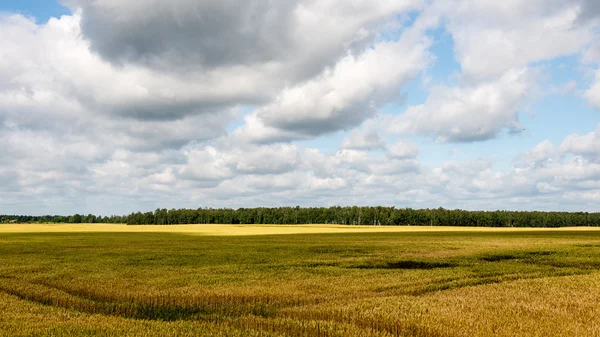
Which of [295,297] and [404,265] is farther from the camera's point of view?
[404,265]

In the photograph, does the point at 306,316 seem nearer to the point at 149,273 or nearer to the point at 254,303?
the point at 254,303

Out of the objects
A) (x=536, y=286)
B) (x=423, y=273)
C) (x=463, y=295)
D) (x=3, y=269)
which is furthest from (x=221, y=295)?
(x=3, y=269)

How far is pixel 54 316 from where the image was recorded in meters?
16.9

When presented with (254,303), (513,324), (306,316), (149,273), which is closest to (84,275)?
(149,273)

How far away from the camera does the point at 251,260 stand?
1470 inches

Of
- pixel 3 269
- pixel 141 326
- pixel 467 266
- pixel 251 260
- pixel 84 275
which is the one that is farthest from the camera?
pixel 251 260

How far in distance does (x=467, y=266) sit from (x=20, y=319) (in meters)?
29.7

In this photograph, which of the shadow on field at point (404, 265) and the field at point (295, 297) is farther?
the shadow on field at point (404, 265)

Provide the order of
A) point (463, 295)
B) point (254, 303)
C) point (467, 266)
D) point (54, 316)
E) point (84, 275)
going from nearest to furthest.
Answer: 1. point (54, 316)
2. point (254, 303)
3. point (463, 295)
4. point (84, 275)
5. point (467, 266)

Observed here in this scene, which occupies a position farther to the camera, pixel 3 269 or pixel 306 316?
pixel 3 269

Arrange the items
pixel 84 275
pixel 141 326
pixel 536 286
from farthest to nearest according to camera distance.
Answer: pixel 84 275, pixel 536 286, pixel 141 326

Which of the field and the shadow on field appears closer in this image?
the field

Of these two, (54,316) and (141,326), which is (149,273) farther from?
(141,326)

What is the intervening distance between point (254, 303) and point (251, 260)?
17.1 meters
